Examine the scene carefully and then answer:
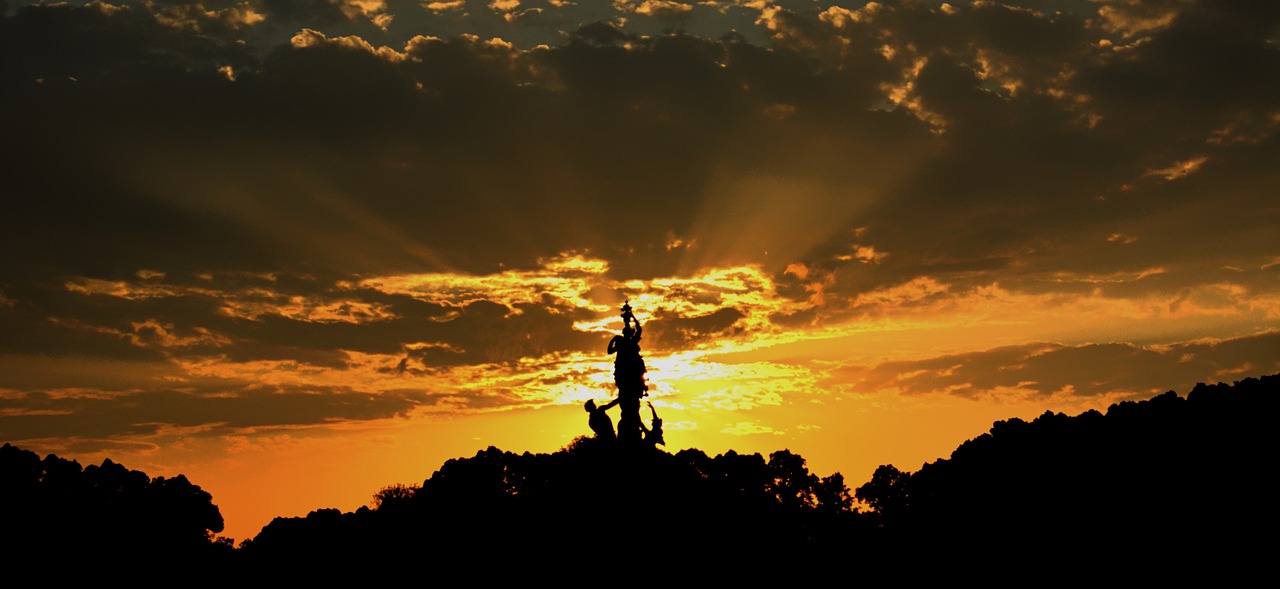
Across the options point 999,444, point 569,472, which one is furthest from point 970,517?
point 569,472

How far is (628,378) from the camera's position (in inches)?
1396

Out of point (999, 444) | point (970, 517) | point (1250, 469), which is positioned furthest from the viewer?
point (999, 444)

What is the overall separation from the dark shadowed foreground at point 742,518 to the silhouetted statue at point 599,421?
1.49 ft

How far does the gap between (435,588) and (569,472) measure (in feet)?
60.0

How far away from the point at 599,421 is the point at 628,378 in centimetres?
157

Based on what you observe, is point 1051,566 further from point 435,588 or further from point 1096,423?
point 435,588

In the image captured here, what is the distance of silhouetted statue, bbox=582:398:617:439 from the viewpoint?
34688 mm

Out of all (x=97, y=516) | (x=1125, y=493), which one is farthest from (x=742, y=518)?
(x=97, y=516)

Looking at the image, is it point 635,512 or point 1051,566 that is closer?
point 635,512

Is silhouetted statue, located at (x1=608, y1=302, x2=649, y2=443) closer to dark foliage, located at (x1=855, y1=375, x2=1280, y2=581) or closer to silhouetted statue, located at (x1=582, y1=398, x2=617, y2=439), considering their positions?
silhouetted statue, located at (x1=582, y1=398, x2=617, y2=439)

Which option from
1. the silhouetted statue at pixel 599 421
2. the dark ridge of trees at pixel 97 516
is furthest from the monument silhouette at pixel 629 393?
the dark ridge of trees at pixel 97 516

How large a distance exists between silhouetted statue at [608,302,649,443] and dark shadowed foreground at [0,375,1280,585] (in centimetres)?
61

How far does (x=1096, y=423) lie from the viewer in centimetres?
5862

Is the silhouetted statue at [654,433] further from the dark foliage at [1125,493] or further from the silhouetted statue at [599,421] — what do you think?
the dark foliage at [1125,493]
